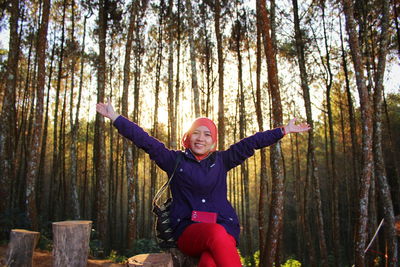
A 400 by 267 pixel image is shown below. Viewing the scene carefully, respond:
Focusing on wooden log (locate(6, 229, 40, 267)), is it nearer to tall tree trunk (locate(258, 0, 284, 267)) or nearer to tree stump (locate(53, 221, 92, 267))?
tree stump (locate(53, 221, 92, 267))

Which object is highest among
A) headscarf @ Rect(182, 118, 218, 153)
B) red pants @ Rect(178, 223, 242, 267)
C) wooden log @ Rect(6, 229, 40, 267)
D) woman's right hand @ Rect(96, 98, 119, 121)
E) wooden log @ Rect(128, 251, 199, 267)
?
woman's right hand @ Rect(96, 98, 119, 121)

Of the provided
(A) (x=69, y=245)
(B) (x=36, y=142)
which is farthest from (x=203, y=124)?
(B) (x=36, y=142)

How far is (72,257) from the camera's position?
3.22m

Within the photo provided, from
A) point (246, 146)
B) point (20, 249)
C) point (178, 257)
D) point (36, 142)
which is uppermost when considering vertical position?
point (36, 142)

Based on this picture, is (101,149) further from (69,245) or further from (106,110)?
(106,110)

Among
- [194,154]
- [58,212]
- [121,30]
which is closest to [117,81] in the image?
[121,30]

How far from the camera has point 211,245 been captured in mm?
2301

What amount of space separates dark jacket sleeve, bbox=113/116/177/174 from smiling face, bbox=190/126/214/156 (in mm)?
208

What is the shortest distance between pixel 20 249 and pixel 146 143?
8.43 ft

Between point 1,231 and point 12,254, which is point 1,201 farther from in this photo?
point 12,254

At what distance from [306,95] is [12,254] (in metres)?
9.71

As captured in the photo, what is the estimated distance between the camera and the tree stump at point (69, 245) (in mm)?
3199

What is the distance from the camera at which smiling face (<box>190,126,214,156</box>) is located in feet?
9.58

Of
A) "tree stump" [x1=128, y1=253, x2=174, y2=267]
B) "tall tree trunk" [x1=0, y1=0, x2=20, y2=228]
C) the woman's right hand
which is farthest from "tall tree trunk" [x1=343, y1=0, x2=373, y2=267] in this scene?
"tall tree trunk" [x1=0, y1=0, x2=20, y2=228]
